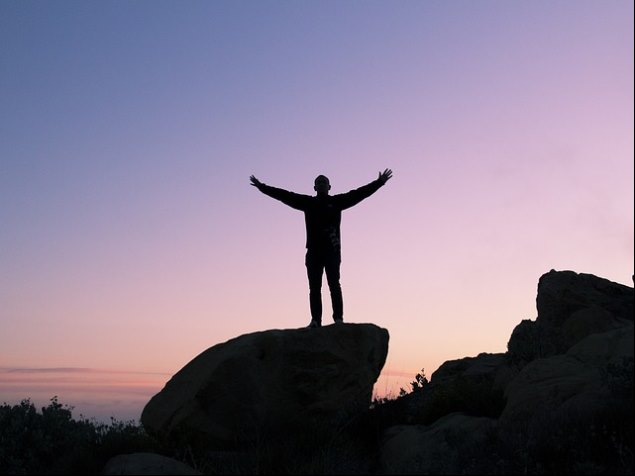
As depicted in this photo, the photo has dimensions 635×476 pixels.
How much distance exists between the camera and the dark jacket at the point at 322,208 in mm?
12242

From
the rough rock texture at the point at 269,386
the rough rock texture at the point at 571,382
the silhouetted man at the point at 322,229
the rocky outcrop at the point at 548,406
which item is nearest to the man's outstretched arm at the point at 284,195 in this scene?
the silhouetted man at the point at 322,229

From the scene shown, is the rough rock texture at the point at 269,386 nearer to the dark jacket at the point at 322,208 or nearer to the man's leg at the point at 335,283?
the man's leg at the point at 335,283

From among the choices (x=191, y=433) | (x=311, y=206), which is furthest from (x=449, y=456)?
(x=311, y=206)

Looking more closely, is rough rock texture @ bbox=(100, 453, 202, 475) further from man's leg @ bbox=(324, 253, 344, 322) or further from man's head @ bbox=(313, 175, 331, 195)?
man's head @ bbox=(313, 175, 331, 195)

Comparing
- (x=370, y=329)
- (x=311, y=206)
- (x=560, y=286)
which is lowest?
(x=370, y=329)

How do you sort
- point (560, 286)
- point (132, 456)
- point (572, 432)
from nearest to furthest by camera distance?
point (572, 432)
point (132, 456)
point (560, 286)

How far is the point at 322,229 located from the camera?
1227 cm

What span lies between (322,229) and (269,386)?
2.82 m

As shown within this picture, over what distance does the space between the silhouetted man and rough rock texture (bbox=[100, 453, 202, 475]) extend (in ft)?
14.0

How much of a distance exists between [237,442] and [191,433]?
0.68 metres

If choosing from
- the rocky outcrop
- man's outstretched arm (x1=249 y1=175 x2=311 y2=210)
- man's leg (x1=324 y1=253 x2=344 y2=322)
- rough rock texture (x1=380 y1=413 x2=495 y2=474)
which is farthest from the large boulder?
man's outstretched arm (x1=249 y1=175 x2=311 y2=210)

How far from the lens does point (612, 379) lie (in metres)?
8.49

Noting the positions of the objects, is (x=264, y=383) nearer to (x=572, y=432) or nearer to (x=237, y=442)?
(x=237, y=442)

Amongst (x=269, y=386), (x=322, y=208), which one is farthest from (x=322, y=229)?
(x=269, y=386)
